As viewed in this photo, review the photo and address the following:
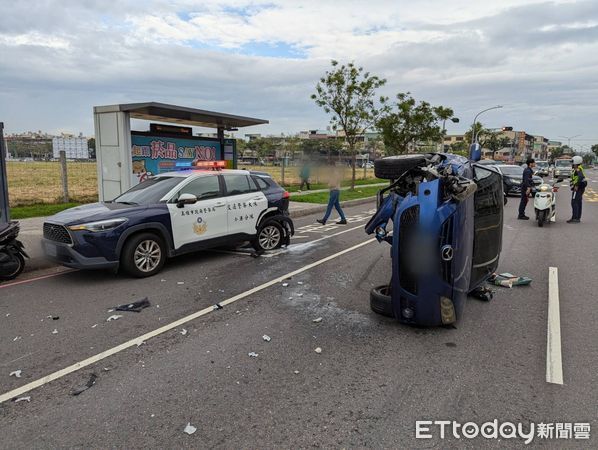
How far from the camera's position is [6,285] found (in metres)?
6.40

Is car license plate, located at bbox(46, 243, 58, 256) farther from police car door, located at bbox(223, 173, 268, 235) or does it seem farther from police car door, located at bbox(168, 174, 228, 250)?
police car door, located at bbox(223, 173, 268, 235)

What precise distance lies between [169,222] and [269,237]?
2.26 meters

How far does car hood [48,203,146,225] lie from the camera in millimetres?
6323

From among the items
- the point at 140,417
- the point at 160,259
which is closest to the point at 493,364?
the point at 140,417

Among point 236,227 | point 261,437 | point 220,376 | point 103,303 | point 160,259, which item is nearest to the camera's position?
point 261,437

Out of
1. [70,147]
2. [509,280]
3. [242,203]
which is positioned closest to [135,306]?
[242,203]

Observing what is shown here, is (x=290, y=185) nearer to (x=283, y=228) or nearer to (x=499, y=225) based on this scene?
(x=283, y=228)

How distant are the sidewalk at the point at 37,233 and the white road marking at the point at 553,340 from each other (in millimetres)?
7039

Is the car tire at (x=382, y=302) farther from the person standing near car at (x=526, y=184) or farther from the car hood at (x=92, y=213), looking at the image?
the person standing near car at (x=526, y=184)

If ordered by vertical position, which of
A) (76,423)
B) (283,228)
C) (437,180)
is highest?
(437,180)

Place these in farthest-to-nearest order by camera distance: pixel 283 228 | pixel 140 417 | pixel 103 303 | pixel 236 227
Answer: pixel 283 228, pixel 236 227, pixel 103 303, pixel 140 417

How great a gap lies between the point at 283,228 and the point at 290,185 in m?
14.1

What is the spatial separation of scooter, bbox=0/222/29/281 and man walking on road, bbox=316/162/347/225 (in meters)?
7.46

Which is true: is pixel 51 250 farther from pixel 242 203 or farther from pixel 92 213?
pixel 242 203
